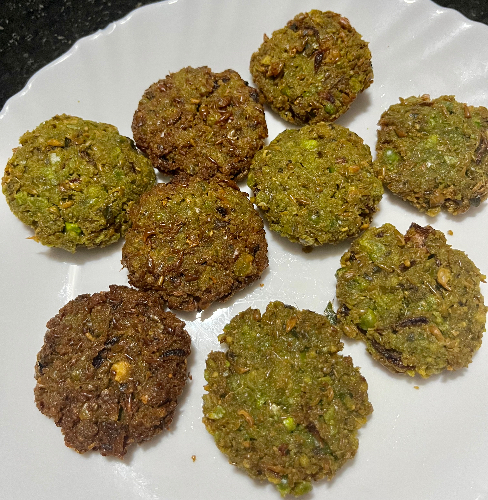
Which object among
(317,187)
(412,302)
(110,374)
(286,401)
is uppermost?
(317,187)

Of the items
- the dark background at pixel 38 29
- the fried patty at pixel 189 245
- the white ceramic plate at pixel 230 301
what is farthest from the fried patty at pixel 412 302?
the dark background at pixel 38 29

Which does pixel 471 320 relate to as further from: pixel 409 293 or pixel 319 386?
pixel 319 386

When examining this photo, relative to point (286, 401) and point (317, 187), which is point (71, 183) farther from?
point (286, 401)

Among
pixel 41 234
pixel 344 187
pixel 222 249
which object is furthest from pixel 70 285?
pixel 344 187

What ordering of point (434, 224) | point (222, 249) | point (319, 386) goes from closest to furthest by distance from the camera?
point (319, 386)
point (222, 249)
point (434, 224)

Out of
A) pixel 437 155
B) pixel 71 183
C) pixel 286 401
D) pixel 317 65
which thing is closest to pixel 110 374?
pixel 286 401

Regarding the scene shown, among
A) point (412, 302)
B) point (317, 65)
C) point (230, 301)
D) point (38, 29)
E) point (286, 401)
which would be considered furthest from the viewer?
point (38, 29)
